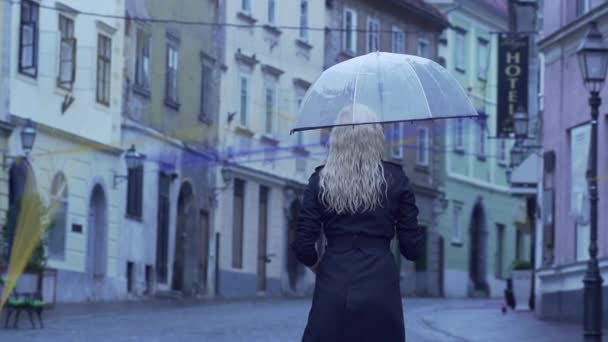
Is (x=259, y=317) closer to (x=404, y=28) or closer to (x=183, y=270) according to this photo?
(x=183, y=270)

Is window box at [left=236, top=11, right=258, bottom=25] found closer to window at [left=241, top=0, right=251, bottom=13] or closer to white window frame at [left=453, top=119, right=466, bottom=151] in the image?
window at [left=241, top=0, right=251, bottom=13]

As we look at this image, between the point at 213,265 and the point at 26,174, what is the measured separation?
11343 millimetres

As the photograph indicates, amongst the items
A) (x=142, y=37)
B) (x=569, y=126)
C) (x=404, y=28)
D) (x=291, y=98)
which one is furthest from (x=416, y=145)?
(x=569, y=126)

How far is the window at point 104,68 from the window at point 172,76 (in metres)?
3.42

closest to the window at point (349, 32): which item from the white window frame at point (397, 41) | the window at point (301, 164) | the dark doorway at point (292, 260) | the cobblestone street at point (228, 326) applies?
the white window frame at point (397, 41)

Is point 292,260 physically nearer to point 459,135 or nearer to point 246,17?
point 246,17

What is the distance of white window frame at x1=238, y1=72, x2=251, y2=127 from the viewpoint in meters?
46.0

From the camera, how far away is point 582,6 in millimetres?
27188

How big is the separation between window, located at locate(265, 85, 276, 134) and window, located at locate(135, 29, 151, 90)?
807 cm

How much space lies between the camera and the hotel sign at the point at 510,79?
37031 mm

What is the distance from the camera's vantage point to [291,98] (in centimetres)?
4959

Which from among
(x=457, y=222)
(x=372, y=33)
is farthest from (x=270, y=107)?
(x=457, y=222)

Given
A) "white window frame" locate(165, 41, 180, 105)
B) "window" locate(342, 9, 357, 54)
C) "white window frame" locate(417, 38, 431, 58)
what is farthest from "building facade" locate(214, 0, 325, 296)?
"white window frame" locate(417, 38, 431, 58)

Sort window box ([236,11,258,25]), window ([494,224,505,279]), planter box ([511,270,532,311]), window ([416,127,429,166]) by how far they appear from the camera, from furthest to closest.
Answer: window ([494,224,505,279]) < window ([416,127,429,166]) < window box ([236,11,258,25]) < planter box ([511,270,532,311])
